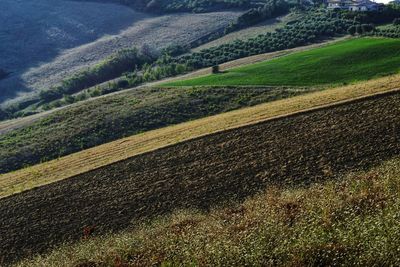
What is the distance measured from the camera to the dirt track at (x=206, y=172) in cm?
2505

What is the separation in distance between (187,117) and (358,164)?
24469 millimetres

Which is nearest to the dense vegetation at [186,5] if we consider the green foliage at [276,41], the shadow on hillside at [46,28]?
the shadow on hillside at [46,28]

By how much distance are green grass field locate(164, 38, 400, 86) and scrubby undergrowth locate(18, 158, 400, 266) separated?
25.9 m

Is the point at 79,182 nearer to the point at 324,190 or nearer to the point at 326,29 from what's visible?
the point at 324,190

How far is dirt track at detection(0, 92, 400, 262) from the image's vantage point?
25.0 meters

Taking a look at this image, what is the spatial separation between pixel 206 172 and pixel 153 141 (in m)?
9.25

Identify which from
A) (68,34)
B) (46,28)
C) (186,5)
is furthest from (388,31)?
(46,28)

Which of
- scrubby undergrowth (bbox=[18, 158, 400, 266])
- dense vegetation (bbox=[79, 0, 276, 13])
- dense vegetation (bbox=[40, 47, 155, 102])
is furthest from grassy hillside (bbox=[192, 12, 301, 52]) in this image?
scrubby undergrowth (bbox=[18, 158, 400, 266])

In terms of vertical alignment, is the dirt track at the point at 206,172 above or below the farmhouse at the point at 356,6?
below

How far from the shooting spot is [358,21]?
235 feet

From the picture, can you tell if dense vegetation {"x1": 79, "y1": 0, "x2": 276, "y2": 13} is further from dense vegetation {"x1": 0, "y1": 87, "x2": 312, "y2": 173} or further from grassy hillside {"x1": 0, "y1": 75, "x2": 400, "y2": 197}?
grassy hillside {"x1": 0, "y1": 75, "x2": 400, "y2": 197}

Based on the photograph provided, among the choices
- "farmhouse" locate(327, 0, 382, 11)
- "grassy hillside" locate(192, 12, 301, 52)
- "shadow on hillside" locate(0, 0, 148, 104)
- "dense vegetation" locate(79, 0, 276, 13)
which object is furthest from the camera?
"dense vegetation" locate(79, 0, 276, 13)

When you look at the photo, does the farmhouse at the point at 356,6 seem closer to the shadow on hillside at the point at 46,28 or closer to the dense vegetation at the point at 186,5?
the dense vegetation at the point at 186,5

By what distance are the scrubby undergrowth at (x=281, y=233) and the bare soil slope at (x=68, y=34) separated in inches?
2709
